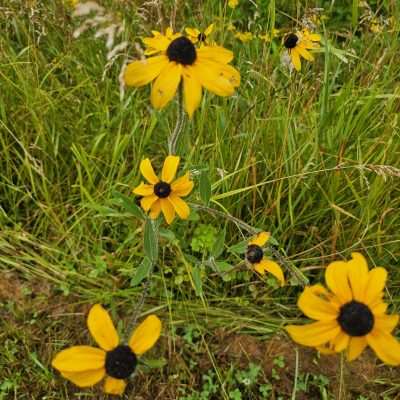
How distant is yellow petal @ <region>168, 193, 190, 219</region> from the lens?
3.61 ft

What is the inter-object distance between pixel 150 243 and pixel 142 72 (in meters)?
0.38

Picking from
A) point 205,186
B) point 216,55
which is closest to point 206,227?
point 205,186

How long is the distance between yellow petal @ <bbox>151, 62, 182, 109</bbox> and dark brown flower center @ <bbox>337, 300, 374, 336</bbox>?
1.46 ft

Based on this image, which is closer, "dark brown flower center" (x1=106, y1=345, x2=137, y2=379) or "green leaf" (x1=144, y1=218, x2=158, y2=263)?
"dark brown flower center" (x1=106, y1=345, x2=137, y2=379)

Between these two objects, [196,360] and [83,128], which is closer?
[196,360]

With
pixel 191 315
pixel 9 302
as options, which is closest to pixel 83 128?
pixel 9 302

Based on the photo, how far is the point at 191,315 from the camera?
4.76 ft

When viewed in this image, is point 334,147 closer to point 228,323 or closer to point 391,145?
point 391,145

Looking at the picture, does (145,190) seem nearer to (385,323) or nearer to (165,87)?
(165,87)

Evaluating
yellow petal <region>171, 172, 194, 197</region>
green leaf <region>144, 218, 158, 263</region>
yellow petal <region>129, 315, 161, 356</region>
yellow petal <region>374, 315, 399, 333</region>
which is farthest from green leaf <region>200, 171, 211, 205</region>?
yellow petal <region>374, 315, 399, 333</region>

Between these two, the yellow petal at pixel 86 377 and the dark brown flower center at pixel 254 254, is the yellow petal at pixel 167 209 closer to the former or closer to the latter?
the dark brown flower center at pixel 254 254

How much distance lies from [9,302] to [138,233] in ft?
1.36

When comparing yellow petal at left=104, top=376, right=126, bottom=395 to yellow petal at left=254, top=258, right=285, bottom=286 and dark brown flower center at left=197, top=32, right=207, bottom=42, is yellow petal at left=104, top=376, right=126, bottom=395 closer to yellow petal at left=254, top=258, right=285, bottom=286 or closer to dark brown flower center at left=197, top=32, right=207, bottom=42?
yellow petal at left=254, top=258, right=285, bottom=286

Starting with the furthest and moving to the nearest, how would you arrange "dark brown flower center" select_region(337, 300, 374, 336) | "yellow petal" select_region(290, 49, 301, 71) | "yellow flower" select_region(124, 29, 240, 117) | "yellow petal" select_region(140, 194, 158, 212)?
"yellow petal" select_region(290, 49, 301, 71)
"yellow petal" select_region(140, 194, 158, 212)
"yellow flower" select_region(124, 29, 240, 117)
"dark brown flower center" select_region(337, 300, 374, 336)
